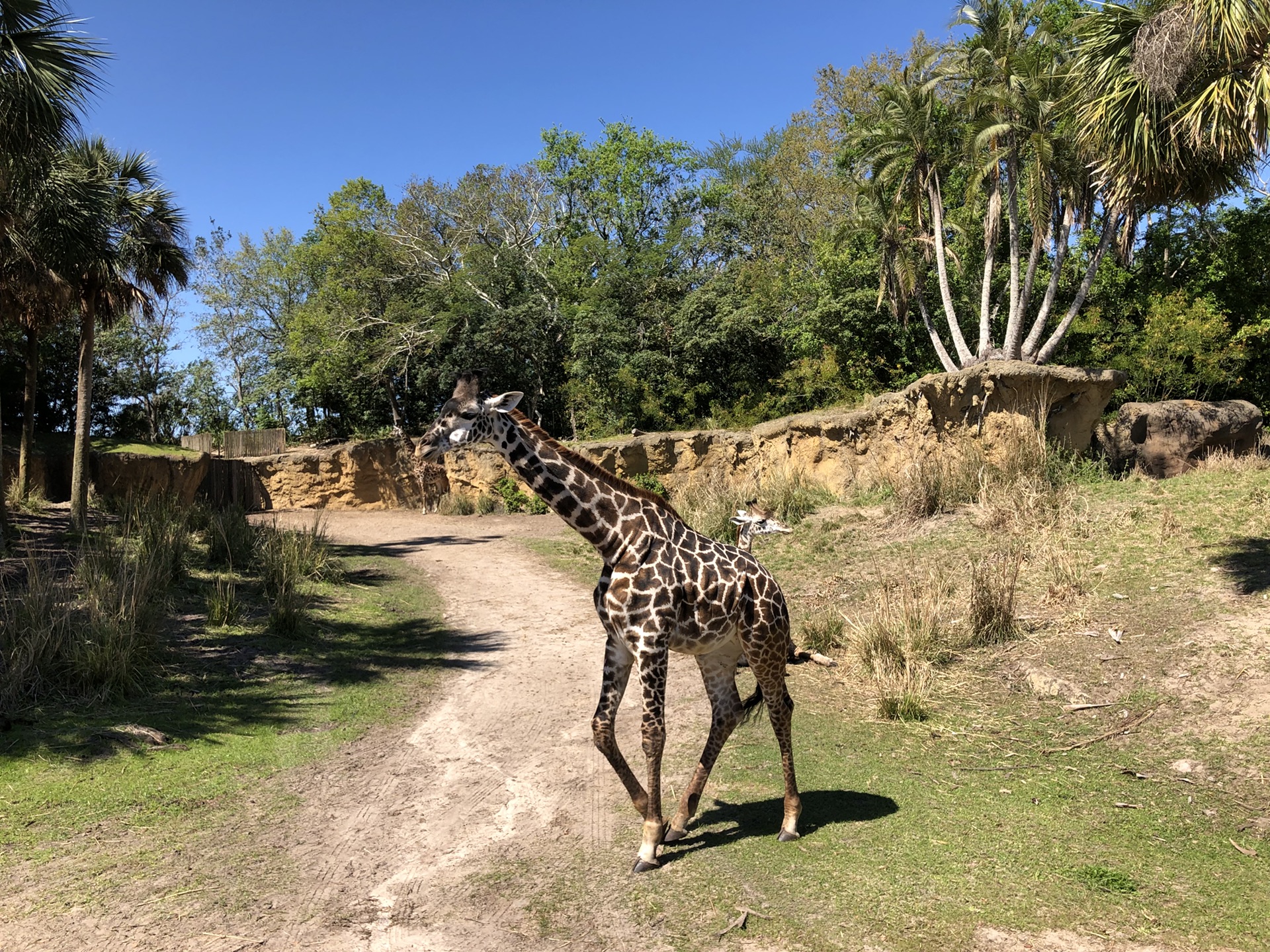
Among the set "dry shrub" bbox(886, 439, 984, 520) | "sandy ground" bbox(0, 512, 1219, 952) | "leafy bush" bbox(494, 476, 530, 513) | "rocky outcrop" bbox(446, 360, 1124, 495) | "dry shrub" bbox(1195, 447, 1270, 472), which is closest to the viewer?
"sandy ground" bbox(0, 512, 1219, 952)

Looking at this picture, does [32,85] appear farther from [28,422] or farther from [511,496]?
[511,496]

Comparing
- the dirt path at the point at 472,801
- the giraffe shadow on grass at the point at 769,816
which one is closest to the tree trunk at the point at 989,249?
the dirt path at the point at 472,801

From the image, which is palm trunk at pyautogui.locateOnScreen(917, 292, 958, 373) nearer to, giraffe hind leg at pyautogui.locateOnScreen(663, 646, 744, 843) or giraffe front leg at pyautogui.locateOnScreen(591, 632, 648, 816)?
giraffe hind leg at pyautogui.locateOnScreen(663, 646, 744, 843)

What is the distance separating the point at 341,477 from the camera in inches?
1007

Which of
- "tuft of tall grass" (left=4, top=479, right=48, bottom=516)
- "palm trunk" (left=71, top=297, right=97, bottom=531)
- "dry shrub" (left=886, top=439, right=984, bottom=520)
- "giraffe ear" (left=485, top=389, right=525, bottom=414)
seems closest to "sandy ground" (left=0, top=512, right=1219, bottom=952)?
"giraffe ear" (left=485, top=389, right=525, bottom=414)

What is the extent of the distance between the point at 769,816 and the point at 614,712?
5.20ft

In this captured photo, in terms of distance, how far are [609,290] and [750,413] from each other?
7.55m

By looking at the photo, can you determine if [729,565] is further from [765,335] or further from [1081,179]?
[765,335]

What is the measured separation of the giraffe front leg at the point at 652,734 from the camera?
16.2 ft

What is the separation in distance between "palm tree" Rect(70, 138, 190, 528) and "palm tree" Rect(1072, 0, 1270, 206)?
15954 millimetres

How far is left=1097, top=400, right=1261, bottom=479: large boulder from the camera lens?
618 inches

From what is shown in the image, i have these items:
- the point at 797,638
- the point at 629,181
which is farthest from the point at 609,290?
the point at 797,638

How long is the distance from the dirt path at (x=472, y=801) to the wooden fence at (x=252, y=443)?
18292 millimetres

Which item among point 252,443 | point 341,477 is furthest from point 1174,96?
point 252,443
